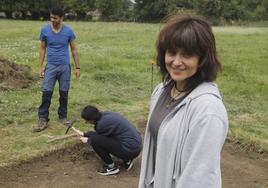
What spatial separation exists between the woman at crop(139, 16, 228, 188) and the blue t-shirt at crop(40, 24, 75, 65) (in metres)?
4.74

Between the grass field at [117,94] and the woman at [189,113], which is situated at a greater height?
the woman at [189,113]

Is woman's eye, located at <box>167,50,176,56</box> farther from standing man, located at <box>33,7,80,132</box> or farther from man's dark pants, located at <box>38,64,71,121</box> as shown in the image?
man's dark pants, located at <box>38,64,71,121</box>

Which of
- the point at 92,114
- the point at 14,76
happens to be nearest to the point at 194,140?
the point at 92,114

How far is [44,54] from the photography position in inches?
269

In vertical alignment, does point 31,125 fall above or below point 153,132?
below

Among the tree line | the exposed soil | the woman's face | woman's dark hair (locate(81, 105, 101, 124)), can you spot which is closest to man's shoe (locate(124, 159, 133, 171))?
the exposed soil

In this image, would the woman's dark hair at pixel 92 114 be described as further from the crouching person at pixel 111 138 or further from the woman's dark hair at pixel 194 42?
the woman's dark hair at pixel 194 42

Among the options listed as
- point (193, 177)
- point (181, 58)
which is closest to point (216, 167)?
point (193, 177)

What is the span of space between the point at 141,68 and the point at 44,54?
5.71 meters

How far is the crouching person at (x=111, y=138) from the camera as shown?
5.25 metres

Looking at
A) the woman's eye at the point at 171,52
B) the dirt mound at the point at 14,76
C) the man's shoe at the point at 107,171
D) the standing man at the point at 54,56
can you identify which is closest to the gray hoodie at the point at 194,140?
the woman's eye at the point at 171,52

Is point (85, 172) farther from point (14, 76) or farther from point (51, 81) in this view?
point (14, 76)

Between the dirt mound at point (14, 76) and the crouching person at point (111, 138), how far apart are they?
4.21m

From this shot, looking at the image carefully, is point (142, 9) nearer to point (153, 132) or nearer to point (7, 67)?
point (7, 67)
